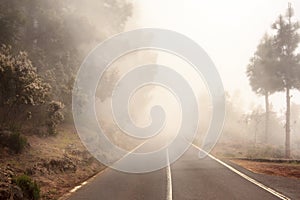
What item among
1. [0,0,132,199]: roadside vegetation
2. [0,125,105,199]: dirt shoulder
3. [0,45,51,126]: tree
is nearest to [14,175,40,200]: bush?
[0,0,132,199]: roadside vegetation

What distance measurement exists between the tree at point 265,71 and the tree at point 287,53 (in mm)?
714

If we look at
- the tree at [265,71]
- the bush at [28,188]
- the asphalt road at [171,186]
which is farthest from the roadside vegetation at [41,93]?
the tree at [265,71]

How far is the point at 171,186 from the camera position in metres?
11.6

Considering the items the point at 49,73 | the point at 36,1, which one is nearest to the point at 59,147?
the point at 49,73

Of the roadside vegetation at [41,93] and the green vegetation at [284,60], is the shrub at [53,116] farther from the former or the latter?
the green vegetation at [284,60]

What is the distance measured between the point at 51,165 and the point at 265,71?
31.0 meters

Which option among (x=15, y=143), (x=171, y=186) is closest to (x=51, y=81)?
(x=15, y=143)

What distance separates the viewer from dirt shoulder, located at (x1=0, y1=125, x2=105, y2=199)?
1064 cm

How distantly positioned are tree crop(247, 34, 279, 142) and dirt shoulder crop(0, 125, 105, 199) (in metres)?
25.3

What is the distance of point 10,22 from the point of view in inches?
794

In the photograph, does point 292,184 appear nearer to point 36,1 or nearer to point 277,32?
point 36,1

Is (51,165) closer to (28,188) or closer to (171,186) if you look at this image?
(28,188)

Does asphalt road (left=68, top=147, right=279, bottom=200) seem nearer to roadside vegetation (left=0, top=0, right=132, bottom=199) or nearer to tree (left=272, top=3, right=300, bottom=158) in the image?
roadside vegetation (left=0, top=0, right=132, bottom=199)

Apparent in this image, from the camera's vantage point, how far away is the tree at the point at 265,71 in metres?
36.2
